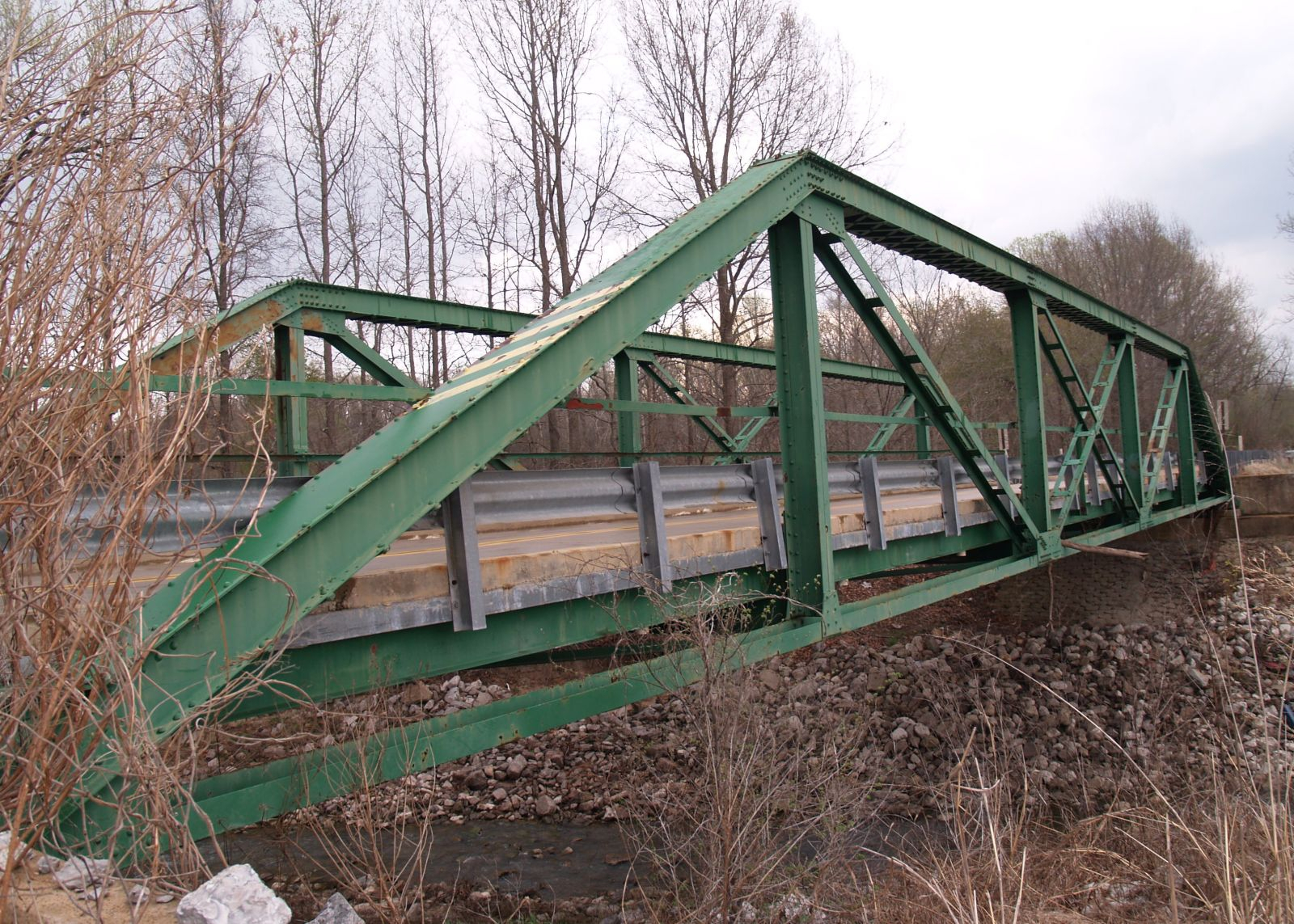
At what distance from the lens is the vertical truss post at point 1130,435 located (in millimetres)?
11977

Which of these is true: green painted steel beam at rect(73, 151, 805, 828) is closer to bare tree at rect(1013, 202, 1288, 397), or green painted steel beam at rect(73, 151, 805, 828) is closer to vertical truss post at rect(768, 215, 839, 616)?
vertical truss post at rect(768, 215, 839, 616)

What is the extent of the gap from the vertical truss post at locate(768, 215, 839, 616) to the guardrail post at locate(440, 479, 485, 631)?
7.53ft

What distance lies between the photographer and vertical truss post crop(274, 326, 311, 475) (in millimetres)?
7793

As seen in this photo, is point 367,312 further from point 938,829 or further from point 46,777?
point 938,829

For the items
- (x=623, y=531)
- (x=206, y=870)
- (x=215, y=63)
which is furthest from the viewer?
(x=623, y=531)

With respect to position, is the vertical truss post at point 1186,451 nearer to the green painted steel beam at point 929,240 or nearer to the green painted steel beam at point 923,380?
the green painted steel beam at point 929,240

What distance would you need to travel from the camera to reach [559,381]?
12.4ft

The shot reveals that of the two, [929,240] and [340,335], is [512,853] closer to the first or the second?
[340,335]

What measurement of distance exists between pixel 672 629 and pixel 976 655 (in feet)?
39.0

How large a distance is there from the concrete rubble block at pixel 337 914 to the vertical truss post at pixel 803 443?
121 inches

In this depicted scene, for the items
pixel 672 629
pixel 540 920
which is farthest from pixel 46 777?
pixel 540 920

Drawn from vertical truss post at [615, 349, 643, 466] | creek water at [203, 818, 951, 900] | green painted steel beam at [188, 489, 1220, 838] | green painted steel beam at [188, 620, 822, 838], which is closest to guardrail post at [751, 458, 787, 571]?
green painted steel beam at [188, 489, 1220, 838]

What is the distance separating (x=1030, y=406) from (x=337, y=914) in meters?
8.10

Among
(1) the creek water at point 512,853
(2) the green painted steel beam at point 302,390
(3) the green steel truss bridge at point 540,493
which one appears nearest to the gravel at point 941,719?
(1) the creek water at point 512,853
